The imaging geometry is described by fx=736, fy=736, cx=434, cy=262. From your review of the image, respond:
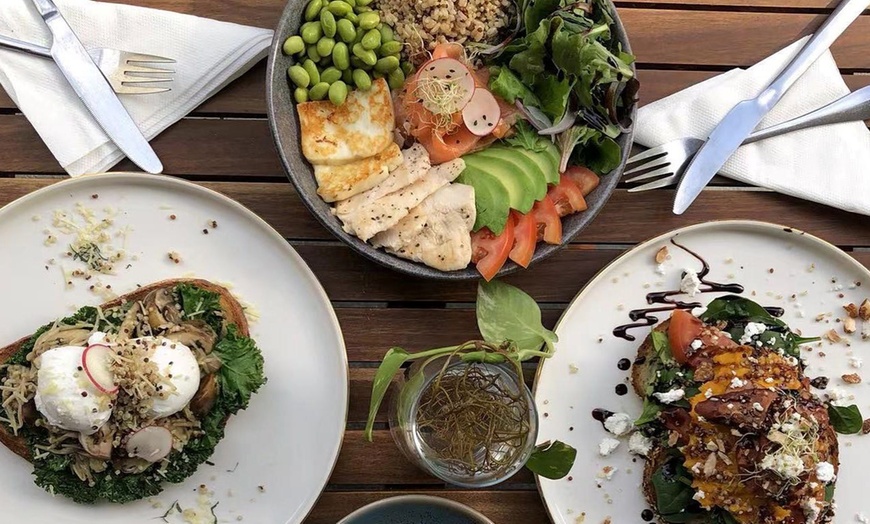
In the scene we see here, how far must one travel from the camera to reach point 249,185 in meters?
2.53

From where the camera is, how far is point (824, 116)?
261cm

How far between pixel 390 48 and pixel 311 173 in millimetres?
455

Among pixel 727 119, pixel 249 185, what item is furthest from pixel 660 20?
pixel 249 185

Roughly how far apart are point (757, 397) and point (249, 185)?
1.77 meters

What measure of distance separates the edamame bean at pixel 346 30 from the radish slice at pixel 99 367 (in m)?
1.17

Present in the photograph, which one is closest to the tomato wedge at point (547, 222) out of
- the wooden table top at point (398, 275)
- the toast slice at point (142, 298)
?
the wooden table top at point (398, 275)

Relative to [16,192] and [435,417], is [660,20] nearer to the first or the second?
[435,417]

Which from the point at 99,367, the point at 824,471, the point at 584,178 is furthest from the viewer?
the point at 584,178

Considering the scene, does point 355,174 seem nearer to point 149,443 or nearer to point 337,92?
point 337,92

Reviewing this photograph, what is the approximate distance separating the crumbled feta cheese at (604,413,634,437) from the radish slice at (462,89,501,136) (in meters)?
1.06

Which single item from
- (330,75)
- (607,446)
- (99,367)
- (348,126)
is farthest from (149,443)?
(607,446)

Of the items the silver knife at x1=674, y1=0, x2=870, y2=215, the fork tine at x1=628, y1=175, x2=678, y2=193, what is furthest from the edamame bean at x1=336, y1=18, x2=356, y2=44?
the silver knife at x1=674, y1=0, x2=870, y2=215

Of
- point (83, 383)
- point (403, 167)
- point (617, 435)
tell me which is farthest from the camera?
point (617, 435)

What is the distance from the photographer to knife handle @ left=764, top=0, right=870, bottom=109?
2596mm
